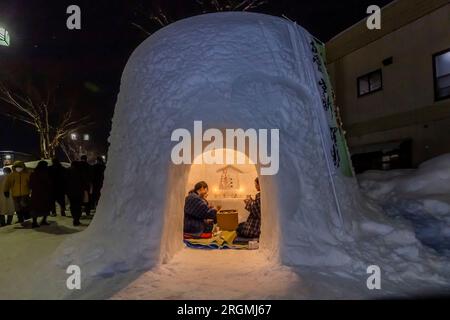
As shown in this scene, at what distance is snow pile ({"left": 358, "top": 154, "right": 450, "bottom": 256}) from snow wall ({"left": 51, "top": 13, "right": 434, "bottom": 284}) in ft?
1.72

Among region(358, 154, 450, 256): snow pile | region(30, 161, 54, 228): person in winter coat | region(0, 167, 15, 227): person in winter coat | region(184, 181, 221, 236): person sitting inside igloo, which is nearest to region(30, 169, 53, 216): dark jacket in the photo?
region(30, 161, 54, 228): person in winter coat

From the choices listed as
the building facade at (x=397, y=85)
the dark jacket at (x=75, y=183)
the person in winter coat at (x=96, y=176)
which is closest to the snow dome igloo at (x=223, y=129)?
the dark jacket at (x=75, y=183)

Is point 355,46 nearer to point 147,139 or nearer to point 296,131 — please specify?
point 296,131

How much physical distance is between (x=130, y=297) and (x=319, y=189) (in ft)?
9.92

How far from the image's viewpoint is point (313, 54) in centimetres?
661

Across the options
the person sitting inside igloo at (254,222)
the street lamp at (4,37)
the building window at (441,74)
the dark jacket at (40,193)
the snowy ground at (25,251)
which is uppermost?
the street lamp at (4,37)

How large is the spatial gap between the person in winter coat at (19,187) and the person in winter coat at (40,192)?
0.58 metres

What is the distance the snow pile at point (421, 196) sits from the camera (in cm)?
546

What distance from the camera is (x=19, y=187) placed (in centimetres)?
866

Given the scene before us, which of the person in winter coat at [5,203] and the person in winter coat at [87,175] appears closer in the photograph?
the person in winter coat at [87,175]

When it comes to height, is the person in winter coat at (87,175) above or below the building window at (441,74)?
below

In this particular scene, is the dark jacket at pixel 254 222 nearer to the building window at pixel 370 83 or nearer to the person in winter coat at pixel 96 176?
the person in winter coat at pixel 96 176

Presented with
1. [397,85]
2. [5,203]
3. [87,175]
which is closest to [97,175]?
[87,175]

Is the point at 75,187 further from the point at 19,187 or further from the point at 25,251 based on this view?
the point at 25,251
